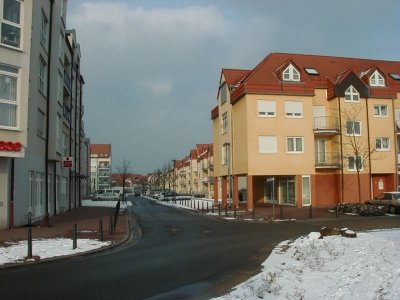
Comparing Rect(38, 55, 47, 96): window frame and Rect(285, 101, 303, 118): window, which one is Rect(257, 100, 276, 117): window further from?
Rect(38, 55, 47, 96): window frame

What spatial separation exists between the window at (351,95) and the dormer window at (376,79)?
7.12 feet

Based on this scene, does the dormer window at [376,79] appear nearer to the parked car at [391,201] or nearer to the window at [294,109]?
the window at [294,109]

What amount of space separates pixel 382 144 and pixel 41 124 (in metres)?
29.2

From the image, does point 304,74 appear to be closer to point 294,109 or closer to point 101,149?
point 294,109

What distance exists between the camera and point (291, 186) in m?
41.4

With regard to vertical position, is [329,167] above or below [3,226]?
above

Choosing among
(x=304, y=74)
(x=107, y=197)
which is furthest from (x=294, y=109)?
(x=107, y=197)

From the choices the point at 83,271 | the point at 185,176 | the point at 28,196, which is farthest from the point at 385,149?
the point at 185,176

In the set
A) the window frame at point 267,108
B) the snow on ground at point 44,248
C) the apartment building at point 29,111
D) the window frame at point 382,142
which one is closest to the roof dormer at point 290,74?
the window frame at point 267,108

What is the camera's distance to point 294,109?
39.5 meters

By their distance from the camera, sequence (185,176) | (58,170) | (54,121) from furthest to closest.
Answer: (185,176) → (58,170) → (54,121)

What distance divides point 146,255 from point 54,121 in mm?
17391

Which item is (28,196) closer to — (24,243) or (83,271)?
(24,243)

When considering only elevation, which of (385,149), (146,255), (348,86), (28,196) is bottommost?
(146,255)
